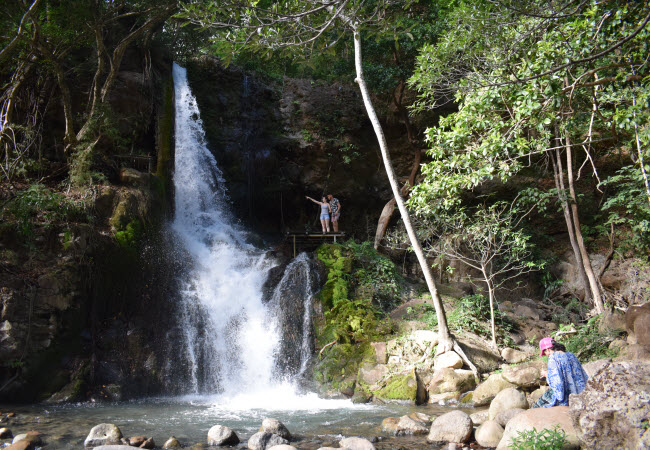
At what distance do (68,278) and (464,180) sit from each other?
8109mm

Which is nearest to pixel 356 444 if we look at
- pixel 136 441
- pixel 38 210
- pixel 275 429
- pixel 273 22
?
pixel 275 429

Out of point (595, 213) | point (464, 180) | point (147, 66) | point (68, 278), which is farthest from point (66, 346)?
point (595, 213)

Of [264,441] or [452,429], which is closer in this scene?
[264,441]

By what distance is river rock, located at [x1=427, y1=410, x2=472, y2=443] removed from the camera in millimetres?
5543

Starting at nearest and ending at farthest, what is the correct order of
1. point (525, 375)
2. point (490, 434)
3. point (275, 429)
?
point (490, 434), point (275, 429), point (525, 375)

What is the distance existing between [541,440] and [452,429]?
59.8 inches

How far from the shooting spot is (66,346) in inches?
353

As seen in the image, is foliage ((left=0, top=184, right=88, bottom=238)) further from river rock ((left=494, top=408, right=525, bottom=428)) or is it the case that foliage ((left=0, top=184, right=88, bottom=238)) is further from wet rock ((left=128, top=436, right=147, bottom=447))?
river rock ((left=494, top=408, right=525, bottom=428))

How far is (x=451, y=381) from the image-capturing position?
8500 millimetres

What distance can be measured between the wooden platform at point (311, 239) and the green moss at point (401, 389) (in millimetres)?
6125

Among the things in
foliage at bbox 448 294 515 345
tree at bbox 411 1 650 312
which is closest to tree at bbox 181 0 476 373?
tree at bbox 411 1 650 312

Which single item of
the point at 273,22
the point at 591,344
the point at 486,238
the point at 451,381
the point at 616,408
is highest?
the point at 273,22

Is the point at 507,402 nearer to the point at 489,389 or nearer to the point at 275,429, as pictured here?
the point at 489,389

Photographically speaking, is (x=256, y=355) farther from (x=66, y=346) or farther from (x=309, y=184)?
(x=309, y=184)
